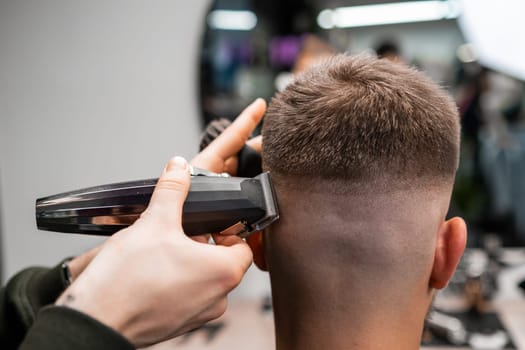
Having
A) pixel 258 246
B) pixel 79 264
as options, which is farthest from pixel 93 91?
pixel 258 246

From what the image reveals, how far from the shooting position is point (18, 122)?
2.33m

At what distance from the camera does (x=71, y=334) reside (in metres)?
0.52

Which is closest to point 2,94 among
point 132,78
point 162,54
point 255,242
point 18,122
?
point 18,122

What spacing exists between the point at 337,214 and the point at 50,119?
6.45ft

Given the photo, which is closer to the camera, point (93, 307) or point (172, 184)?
point (93, 307)

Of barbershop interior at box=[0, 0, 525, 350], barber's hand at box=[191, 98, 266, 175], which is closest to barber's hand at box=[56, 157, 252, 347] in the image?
barber's hand at box=[191, 98, 266, 175]

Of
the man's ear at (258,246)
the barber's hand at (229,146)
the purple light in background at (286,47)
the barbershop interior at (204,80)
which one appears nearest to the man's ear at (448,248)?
the man's ear at (258,246)

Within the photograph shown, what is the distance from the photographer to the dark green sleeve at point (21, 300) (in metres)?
1.10

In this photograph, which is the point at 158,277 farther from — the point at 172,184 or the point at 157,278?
the point at 172,184

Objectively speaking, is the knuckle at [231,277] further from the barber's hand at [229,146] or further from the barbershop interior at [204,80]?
the barbershop interior at [204,80]

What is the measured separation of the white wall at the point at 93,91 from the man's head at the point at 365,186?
1.52 meters

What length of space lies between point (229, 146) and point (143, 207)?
1.24 ft

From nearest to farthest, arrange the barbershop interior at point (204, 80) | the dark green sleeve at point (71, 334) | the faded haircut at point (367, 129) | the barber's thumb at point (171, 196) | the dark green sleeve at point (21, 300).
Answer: the dark green sleeve at point (71, 334) → the barber's thumb at point (171, 196) → the faded haircut at point (367, 129) → the dark green sleeve at point (21, 300) → the barbershop interior at point (204, 80)

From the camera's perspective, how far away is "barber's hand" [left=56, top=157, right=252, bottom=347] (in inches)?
21.7
